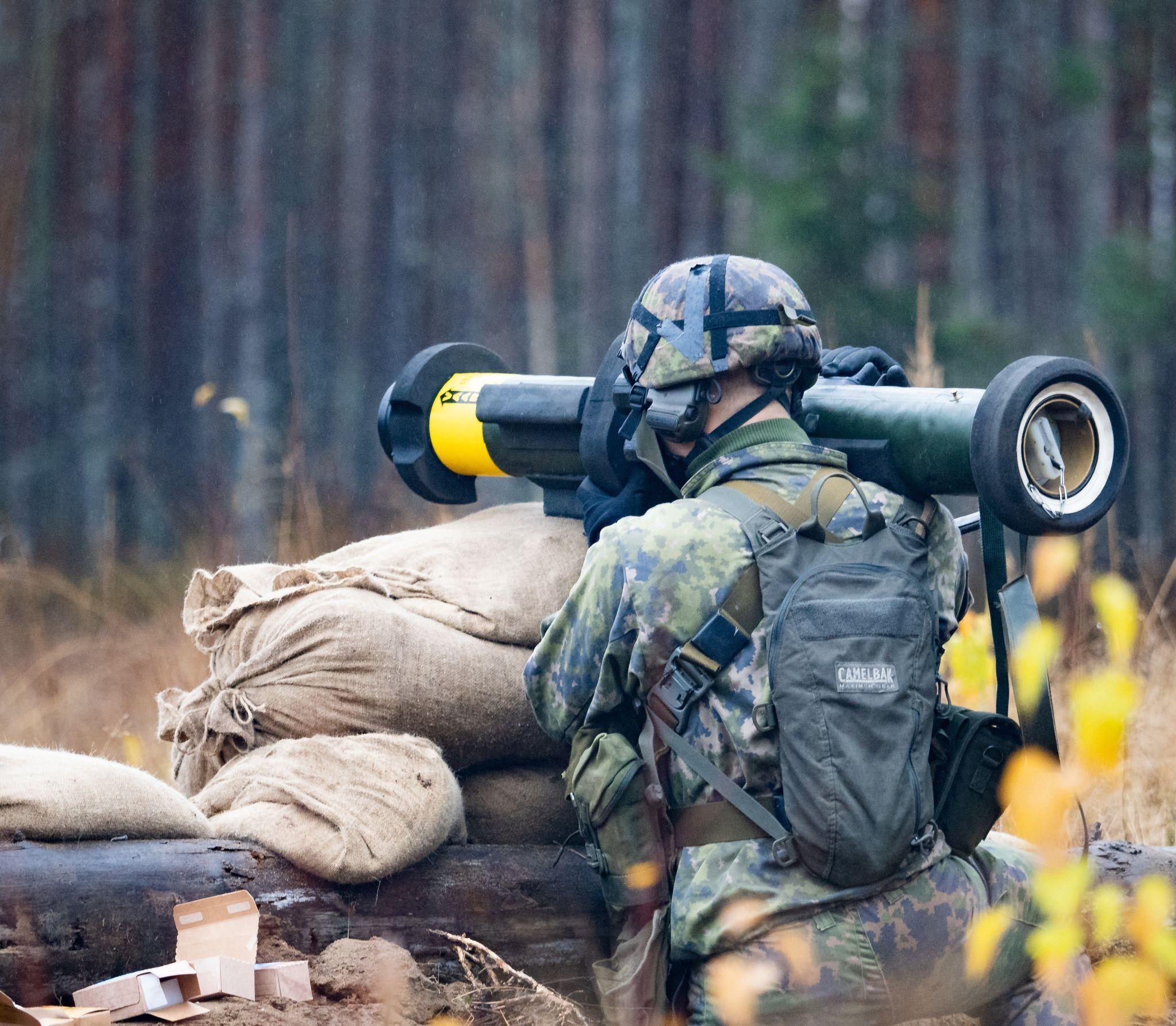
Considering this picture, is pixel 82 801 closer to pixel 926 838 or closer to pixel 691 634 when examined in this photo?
pixel 691 634

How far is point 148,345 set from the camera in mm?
14727

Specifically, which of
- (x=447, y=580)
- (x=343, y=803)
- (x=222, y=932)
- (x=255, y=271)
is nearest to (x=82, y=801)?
(x=222, y=932)

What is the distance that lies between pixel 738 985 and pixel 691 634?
0.63m

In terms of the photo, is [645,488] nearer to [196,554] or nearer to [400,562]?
[400,562]

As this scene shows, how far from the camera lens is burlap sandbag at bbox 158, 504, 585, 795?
3.19 m

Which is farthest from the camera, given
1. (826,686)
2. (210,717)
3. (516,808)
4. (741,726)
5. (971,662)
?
(971,662)

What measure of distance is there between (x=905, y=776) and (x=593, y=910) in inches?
33.4

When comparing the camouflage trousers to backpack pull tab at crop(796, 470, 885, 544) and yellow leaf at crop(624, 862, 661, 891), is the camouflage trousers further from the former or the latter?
backpack pull tab at crop(796, 470, 885, 544)

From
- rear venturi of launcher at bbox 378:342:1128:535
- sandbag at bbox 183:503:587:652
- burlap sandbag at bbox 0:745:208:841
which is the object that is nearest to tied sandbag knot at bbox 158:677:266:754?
sandbag at bbox 183:503:587:652

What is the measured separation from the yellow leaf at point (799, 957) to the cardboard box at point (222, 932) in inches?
38.2

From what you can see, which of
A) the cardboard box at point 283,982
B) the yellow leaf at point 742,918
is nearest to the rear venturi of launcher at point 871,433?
the yellow leaf at point 742,918

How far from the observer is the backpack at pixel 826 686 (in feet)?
8.29

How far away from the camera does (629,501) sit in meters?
3.13

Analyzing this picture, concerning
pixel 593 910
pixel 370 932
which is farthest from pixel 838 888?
pixel 370 932
